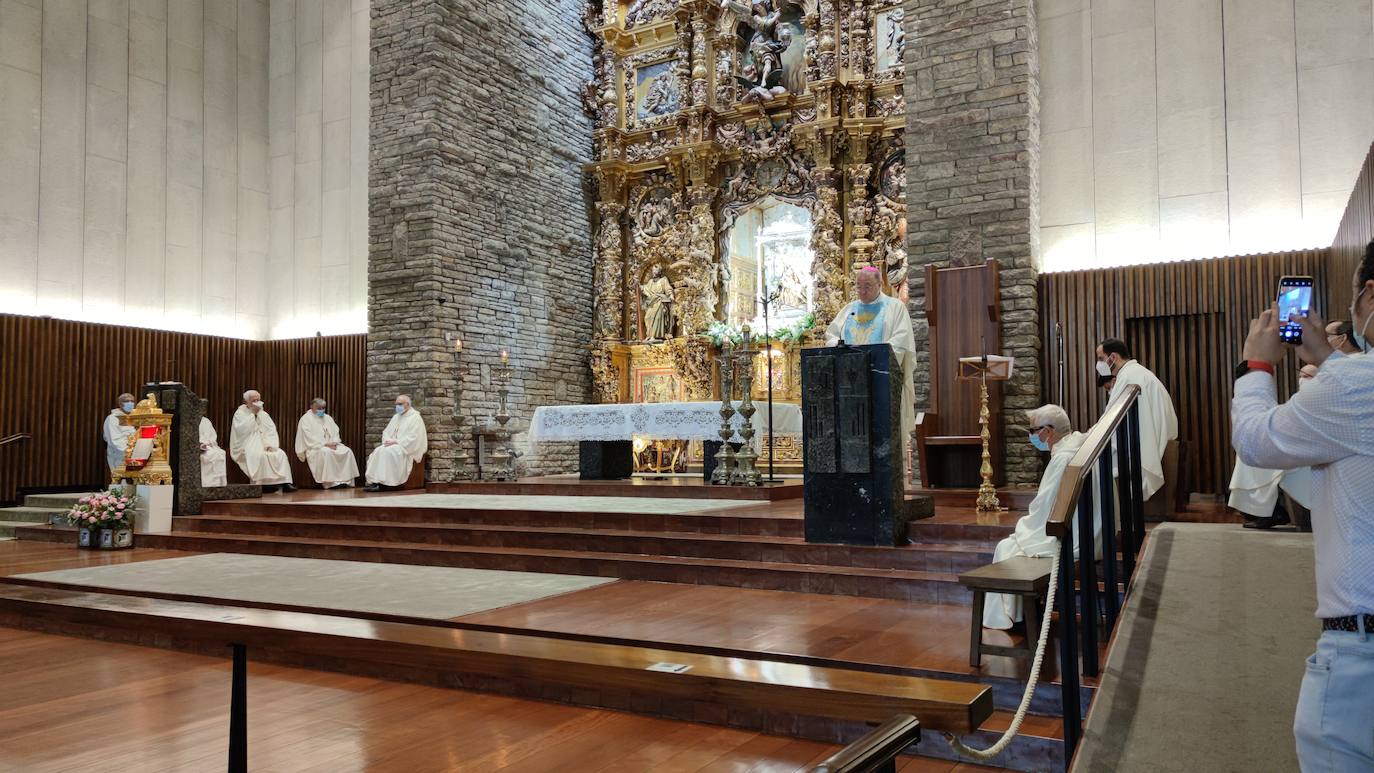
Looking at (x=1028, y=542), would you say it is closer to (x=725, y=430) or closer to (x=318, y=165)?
(x=725, y=430)

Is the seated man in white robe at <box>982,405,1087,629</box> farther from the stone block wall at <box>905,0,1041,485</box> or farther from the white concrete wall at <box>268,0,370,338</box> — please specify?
the white concrete wall at <box>268,0,370,338</box>

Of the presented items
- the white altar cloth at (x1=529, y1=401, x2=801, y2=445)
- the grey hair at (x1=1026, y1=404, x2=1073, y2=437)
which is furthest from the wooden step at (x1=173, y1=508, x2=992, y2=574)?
the white altar cloth at (x1=529, y1=401, x2=801, y2=445)

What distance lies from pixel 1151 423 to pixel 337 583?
5.89 meters

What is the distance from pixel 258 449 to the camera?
40.3 feet

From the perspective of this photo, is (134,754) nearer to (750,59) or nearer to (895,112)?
(895,112)

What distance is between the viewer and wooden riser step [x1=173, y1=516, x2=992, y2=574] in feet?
18.5

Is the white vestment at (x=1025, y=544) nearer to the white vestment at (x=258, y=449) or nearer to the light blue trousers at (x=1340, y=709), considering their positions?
the light blue trousers at (x=1340, y=709)

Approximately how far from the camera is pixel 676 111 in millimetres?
14250

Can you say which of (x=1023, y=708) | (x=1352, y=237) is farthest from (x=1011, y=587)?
(x=1352, y=237)

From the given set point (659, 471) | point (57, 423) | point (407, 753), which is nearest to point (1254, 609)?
point (407, 753)

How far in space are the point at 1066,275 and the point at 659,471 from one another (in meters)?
5.70

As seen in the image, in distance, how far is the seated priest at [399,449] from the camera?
11.3 meters

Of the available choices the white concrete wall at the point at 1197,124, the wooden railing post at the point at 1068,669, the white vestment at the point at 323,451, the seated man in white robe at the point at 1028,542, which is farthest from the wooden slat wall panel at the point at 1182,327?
the white vestment at the point at 323,451

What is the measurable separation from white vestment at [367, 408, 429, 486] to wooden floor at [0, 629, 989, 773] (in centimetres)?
665
